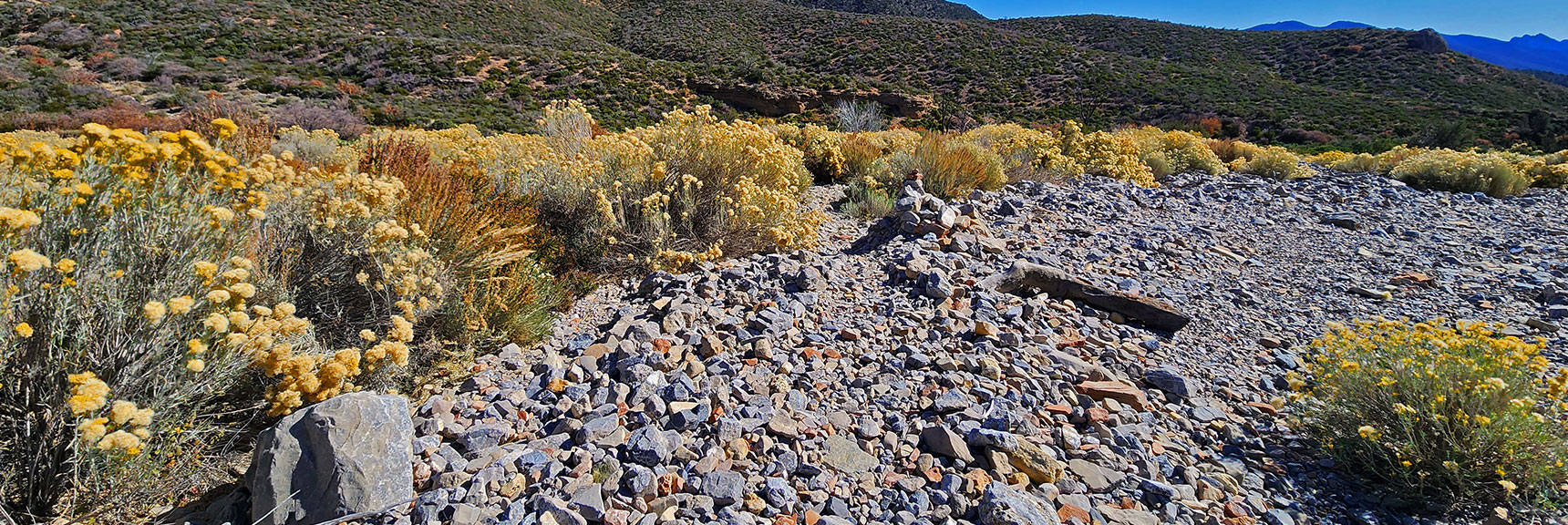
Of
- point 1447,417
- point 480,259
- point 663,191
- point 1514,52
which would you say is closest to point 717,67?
point 663,191

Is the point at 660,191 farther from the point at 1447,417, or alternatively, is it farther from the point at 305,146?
the point at 305,146

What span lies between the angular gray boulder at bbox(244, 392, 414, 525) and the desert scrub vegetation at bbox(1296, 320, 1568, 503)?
3355 mm

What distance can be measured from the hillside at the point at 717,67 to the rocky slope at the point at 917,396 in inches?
681

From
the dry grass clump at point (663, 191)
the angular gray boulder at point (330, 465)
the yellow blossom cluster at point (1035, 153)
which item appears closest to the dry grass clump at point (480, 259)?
the dry grass clump at point (663, 191)

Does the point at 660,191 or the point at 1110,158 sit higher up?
the point at 1110,158

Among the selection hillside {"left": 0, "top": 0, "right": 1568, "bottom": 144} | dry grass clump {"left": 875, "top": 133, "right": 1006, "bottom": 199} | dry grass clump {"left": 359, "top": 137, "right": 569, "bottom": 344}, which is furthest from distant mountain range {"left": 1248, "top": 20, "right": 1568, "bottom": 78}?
dry grass clump {"left": 359, "top": 137, "right": 569, "bottom": 344}

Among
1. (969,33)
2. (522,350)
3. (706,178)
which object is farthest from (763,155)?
(969,33)

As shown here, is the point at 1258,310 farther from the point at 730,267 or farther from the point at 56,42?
the point at 56,42

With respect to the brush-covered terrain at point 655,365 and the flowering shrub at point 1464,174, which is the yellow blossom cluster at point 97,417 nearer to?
the brush-covered terrain at point 655,365

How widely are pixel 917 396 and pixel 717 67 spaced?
1215 inches

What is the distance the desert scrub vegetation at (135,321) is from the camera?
1.76 meters

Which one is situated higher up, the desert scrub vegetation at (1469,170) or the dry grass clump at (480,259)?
the desert scrub vegetation at (1469,170)

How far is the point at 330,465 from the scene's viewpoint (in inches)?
73.4

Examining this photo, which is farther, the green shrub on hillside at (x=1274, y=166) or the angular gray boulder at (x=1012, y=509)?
the green shrub on hillside at (x=1274, y=166)
